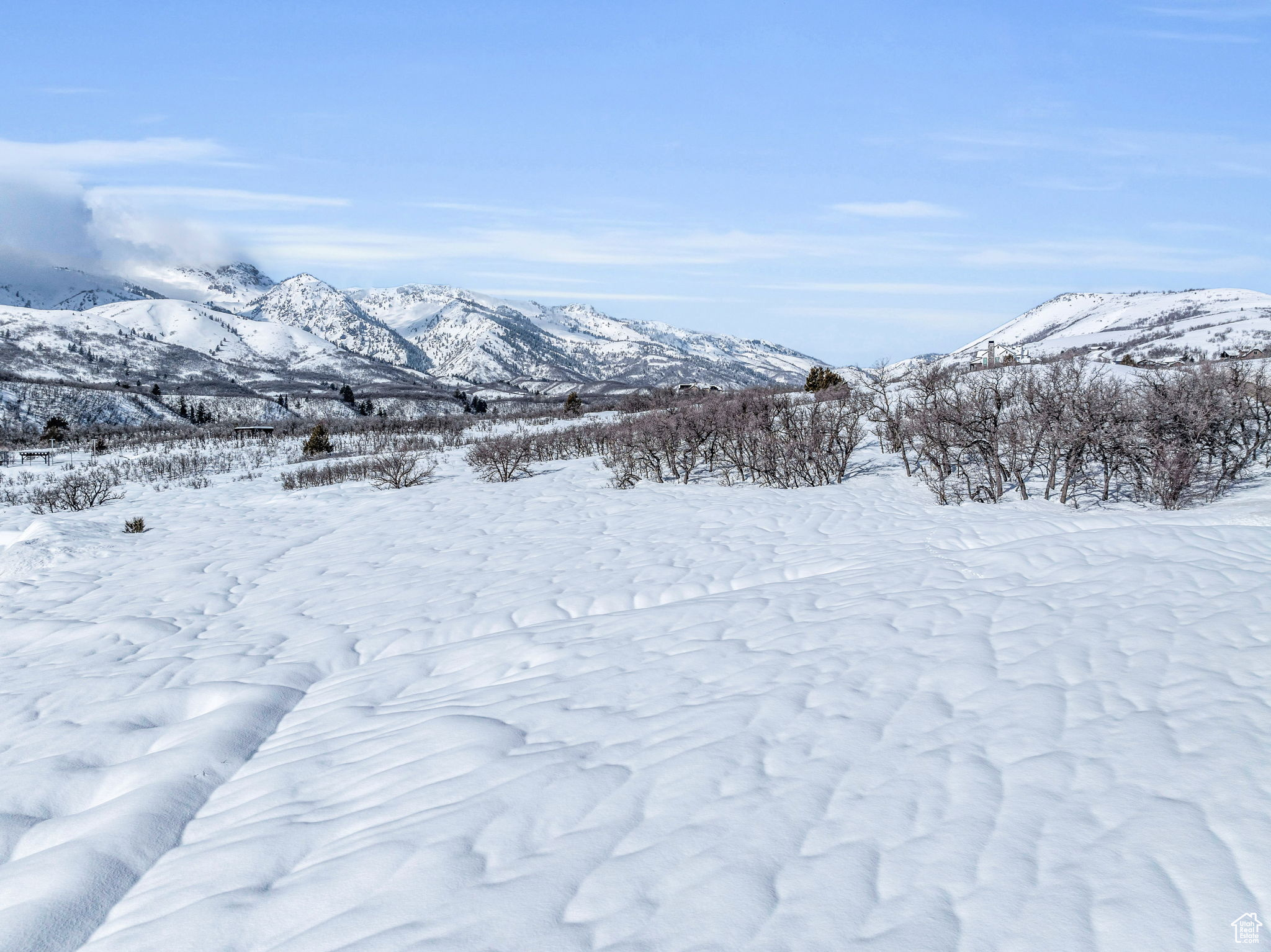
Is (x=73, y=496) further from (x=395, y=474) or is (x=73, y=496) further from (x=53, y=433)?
(x=53, y=433)

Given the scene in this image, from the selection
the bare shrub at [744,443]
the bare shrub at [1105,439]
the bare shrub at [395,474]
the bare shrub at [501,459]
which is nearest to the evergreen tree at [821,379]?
the bare shrub at [744,443]

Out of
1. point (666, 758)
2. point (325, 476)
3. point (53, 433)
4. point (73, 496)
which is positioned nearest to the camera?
point (666, 758)

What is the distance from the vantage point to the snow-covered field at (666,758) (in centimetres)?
243

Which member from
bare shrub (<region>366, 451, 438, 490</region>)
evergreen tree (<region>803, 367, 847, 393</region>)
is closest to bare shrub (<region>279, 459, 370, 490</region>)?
bare shrub (<region>366, 451, 438, 490</region>)

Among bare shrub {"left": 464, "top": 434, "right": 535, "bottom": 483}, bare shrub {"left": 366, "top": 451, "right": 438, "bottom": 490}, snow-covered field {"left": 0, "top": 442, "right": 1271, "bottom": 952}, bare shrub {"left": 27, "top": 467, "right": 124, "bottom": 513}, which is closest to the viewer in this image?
snow-covered field {"left": 0, "top": 442, "right": 1271, "bottom": 952}

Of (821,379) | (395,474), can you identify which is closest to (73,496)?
(395,474)

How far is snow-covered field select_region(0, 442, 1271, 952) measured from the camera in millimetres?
2434

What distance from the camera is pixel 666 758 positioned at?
354 centimetres

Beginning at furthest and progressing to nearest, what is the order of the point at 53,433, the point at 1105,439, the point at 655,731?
1. the point at 53,433
2. the point at 1105,439
3. the point at 655,731

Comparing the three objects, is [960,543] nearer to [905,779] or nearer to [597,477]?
[905,779]

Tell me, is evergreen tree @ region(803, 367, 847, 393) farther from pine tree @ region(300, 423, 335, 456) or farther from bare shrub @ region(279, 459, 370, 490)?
pine tree @ region(300, 423, 335, 456)

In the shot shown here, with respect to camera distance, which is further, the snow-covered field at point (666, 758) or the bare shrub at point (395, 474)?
the bare shrub at point (395, 474)

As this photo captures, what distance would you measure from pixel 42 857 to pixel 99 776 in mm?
913

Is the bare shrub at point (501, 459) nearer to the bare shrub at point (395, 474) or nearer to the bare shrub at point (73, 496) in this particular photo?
the bare shrub at point (395, 474)
